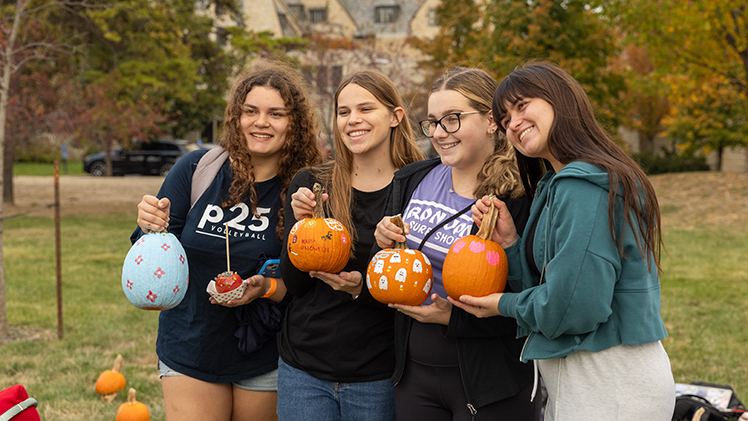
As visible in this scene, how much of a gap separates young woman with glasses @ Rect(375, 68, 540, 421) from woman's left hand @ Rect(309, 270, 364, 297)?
8.0 inches

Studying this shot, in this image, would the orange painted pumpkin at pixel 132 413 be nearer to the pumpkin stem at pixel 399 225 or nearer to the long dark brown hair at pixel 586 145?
the pumpkin stem at pixel 399 225

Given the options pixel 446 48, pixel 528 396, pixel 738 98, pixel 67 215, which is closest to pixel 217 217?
pixel 528 396

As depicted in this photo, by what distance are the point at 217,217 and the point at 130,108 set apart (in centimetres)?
1301

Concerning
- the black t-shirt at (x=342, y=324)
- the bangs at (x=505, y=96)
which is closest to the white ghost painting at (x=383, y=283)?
the black t-shirt at (x=342, y=324)

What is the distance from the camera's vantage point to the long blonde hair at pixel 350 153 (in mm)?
2914

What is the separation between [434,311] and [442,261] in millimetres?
278

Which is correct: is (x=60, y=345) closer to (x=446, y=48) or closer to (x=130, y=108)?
(x=130, y=108)

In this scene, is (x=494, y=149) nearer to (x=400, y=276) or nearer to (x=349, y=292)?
(x=400, y=276)

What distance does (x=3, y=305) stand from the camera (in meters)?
6.66

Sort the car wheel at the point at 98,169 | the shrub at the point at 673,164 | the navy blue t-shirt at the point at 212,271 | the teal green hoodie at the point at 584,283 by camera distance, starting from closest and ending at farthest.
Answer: the teal green hoodie at the point at 584,283 → the navy blue t-shirt at the point at 212,271 → the shrub at the point at 673,164 → the car wheel at the point at 98,169

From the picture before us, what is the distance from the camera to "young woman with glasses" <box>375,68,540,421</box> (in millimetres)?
2428

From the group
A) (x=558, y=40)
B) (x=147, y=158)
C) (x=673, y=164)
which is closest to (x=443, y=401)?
(x=558, y=40)

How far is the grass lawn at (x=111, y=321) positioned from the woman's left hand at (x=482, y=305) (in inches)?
138

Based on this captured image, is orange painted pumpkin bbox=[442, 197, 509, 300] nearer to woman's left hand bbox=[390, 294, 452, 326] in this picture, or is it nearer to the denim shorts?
woman's left hand bbox=[390, 294, 452, 326]
